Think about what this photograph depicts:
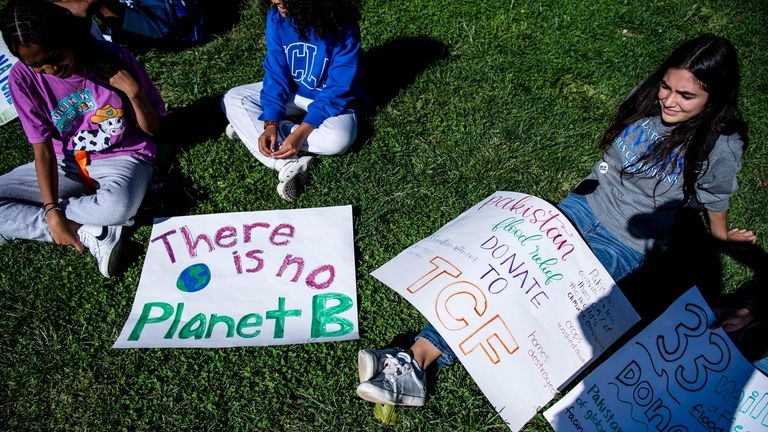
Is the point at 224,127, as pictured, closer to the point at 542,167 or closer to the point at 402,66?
the point at 402,66

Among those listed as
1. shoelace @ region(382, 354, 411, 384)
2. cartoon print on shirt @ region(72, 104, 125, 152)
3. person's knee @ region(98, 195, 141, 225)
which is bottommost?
person's knee @ region(98, 195, 141, 225)

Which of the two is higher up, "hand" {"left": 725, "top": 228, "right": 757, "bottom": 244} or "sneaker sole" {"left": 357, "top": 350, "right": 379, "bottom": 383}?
"hand" {"left": 725, "top": 228, "right": 757, "bottom": 244}

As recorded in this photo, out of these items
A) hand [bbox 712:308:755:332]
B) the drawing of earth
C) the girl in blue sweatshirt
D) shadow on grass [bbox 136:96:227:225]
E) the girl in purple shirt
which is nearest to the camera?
hand [bbox 712:308:755:332]

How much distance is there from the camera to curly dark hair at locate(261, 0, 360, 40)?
2834 mm

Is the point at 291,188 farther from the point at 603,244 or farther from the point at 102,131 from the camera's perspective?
the point at 603,244

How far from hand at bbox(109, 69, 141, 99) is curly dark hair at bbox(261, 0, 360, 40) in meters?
0.84

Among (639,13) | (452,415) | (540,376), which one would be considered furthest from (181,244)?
(639,13)

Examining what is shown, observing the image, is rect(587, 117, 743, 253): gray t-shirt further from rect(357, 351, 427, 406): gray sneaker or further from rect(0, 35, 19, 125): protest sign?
rect(0, 35, 19, 125): protest sign

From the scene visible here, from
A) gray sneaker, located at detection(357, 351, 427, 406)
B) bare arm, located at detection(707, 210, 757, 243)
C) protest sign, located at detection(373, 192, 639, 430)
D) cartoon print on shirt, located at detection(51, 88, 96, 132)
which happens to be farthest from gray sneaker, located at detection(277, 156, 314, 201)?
bare arm, located at detection(707, 210, 757, 243)

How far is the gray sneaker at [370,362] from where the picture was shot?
2.34 m

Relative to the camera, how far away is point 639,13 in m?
4.13

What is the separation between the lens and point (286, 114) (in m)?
3.43

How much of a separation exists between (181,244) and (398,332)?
1.22 metres

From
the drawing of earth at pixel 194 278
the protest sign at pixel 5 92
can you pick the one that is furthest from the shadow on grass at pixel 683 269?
the protest sign at pixel 5 92
